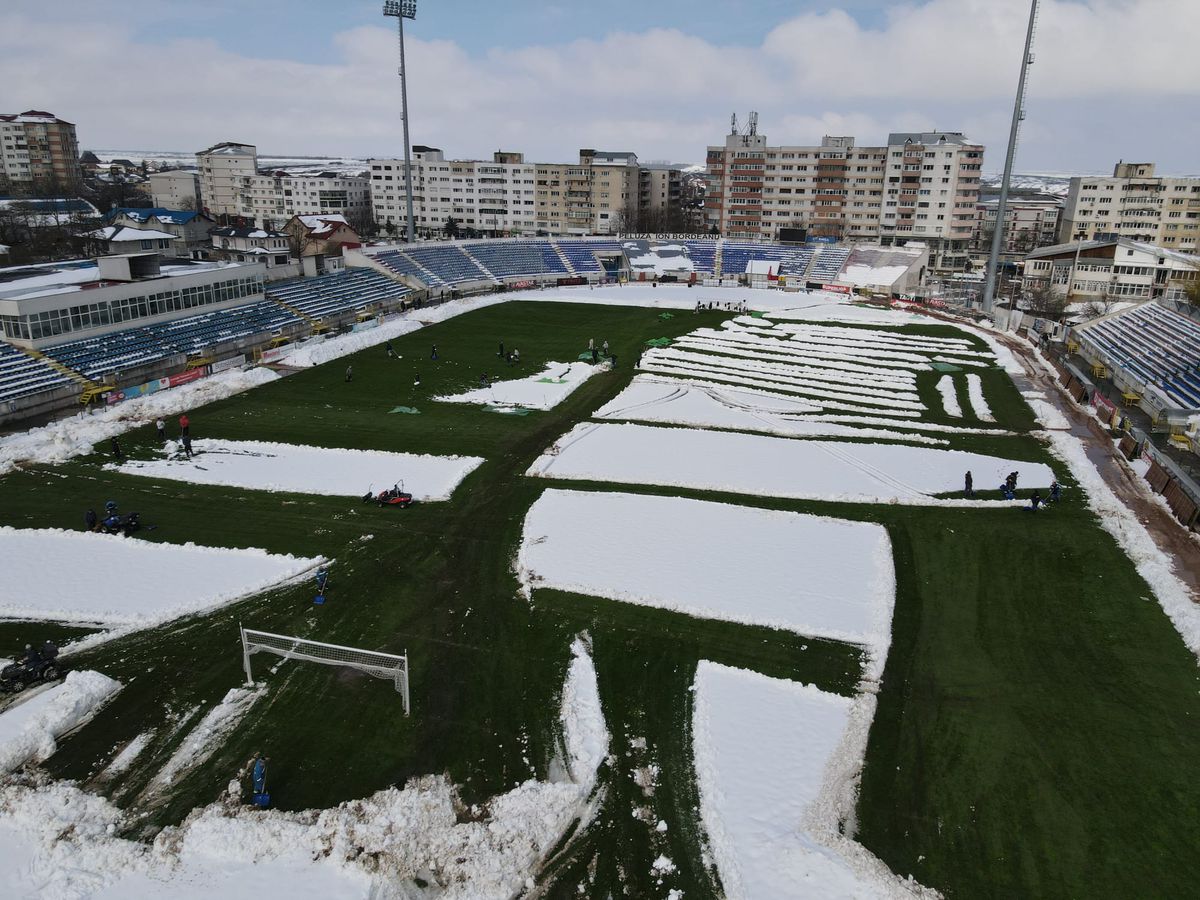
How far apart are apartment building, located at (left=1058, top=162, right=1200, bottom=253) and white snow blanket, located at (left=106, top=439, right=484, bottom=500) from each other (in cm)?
10184

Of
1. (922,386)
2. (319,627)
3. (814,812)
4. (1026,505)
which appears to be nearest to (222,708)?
(319,627)

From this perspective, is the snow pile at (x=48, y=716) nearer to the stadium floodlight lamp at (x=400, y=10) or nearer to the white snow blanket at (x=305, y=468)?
the white snow blanket at (x=305, y=468)

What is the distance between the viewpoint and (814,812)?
47.7 ft

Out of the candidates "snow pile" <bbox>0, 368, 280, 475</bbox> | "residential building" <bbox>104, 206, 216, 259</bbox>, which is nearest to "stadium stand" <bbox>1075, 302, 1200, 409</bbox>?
"snow pile" <bbox>0, 368, 280, 475</bbox>

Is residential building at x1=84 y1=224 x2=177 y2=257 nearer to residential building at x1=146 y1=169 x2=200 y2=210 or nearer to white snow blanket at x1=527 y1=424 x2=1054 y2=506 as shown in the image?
white snow blanket at x1=527 y1=424 x2=1054 y2=506

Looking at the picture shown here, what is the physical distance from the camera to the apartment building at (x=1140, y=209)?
101562mm

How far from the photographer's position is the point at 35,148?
506ft

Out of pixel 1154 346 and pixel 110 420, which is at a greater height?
pixel 1154 346

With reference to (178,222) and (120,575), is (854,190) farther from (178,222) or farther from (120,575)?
(120,575)

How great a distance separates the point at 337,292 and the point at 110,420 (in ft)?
105

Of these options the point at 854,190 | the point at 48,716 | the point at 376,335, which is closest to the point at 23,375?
the point at 376,335

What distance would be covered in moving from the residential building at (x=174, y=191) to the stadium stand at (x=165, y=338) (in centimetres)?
11174

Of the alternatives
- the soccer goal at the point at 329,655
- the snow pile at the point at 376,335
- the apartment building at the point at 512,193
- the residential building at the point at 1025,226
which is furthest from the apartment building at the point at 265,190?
the soccer goal at the point at 329,655

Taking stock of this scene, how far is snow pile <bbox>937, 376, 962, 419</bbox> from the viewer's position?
42062 millimetres
